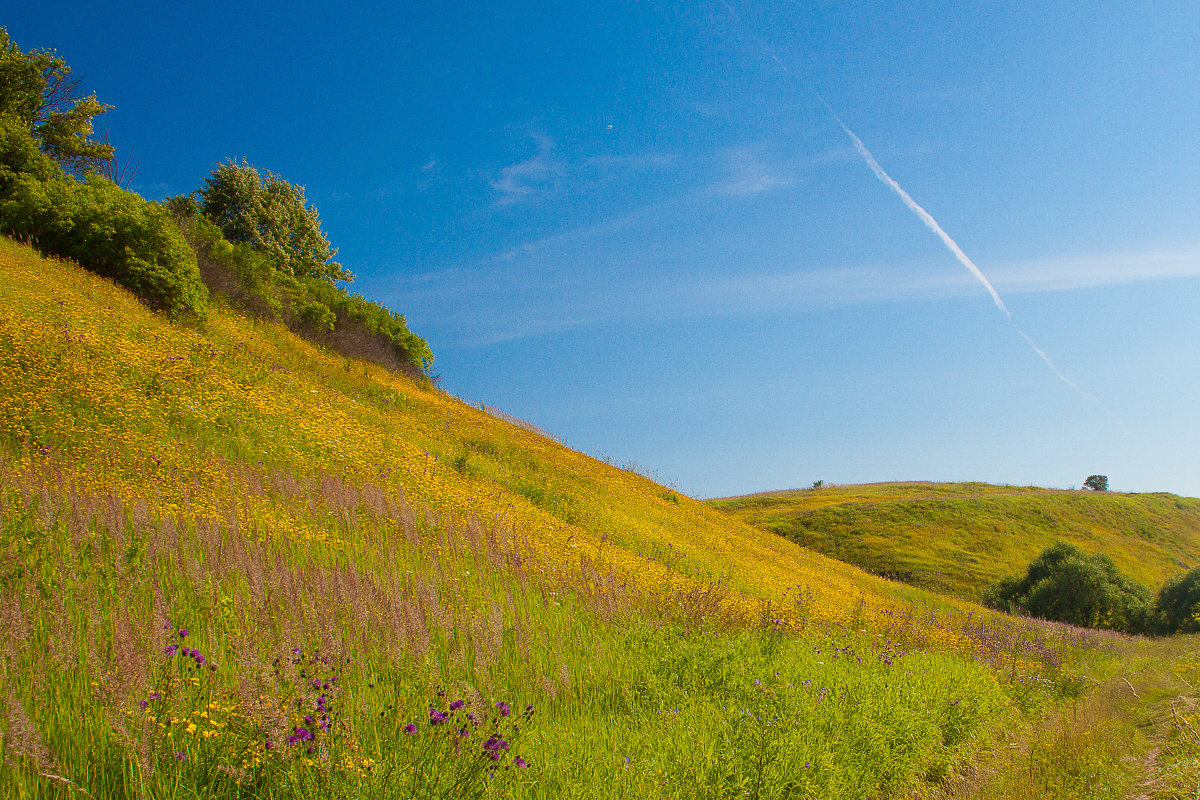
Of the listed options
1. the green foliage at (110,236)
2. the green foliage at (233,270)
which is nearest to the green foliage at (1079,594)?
the green foliage at (233,270)

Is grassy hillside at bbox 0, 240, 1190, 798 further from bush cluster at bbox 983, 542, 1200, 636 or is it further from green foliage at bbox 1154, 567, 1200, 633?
bush cluster at bbox 983, 542, 1200, 636

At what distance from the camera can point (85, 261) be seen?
20188 millimetres

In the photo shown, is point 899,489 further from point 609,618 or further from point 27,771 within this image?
point 27,771

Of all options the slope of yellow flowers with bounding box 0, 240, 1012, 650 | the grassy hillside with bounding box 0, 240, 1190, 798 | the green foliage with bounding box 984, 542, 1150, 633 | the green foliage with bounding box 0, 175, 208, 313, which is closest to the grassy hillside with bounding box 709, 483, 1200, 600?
the green foliage with bounding box 984, 542, 1150, 633

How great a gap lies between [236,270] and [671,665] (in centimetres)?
2695

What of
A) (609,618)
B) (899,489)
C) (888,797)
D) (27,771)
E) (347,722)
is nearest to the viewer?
(27,771)

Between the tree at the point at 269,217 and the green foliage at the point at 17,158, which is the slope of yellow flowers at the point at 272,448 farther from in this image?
the tree at the point at 269,217

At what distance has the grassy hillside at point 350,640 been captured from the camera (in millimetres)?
3438

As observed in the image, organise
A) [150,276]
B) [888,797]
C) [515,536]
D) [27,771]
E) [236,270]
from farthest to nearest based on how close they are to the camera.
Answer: [236,270] < [150,276] < [515,536] < [888,797] < [27,771]

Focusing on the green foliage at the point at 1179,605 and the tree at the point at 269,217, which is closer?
the green foliage at the point at 1179,605

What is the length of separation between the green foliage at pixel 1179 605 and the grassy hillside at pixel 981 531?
10.8m

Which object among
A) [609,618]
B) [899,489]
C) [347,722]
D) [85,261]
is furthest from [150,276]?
[899,489]

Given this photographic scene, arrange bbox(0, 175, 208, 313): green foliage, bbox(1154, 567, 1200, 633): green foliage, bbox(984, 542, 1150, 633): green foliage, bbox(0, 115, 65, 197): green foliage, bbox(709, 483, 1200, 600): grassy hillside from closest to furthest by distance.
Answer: bbox(0, 175, 208, 313): green foliage
bbox(0, 115, 65, 197): green foliage
bbox(1154, 567, 1200, 633): green foliage
bbox(984, 542, 1150, 633): green foliage
bbox(709, 483, 1200, 600): grassy hillside

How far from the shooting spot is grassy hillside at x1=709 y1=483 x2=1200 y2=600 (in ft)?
157
